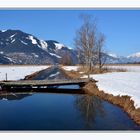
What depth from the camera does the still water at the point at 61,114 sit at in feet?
42.9

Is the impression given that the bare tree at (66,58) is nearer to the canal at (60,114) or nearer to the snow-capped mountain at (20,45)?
the snow-capped mountain at (20,45)

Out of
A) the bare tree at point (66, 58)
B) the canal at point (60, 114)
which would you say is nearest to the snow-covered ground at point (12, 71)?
the canal at point (60, 114)

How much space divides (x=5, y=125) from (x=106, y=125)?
358 cm

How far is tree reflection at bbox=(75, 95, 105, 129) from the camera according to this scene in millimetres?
14416

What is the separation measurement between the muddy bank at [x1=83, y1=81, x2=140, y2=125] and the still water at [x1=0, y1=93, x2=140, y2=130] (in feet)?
0.83

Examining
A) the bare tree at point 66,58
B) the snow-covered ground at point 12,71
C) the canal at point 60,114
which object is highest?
the bare tree at point 66,58

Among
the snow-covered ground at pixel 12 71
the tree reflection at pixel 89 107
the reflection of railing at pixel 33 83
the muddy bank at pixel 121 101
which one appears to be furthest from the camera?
the reflection of railing at pixel 33 83

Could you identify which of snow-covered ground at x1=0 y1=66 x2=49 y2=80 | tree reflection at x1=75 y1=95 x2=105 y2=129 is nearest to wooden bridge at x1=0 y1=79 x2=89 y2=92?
snow-covered ground at x1=0 y1=66 x2=49 y2=80

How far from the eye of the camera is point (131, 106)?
15.3m

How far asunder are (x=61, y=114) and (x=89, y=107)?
2629 millimetres
